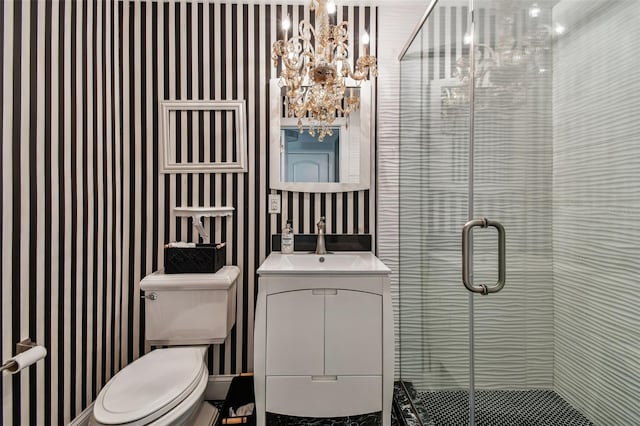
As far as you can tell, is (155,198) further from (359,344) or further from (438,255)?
(438,255)

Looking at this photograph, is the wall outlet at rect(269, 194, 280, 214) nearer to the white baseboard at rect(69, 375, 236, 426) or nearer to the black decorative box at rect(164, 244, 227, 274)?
the black decorative box at rect(164, 244, 227, 274)

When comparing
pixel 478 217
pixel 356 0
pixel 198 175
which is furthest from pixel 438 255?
pixel 356 0

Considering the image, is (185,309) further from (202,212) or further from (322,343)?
(322,343)

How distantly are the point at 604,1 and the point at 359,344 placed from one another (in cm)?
142

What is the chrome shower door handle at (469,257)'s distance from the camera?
3.59ft

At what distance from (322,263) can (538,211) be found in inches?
44.7

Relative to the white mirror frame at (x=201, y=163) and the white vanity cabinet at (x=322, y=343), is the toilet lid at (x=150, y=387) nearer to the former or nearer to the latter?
the white vanity cabinet at (x=322, y=343)

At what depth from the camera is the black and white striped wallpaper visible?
126 centimetres

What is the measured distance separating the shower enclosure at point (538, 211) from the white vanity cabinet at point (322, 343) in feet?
0.93

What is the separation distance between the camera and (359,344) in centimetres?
153

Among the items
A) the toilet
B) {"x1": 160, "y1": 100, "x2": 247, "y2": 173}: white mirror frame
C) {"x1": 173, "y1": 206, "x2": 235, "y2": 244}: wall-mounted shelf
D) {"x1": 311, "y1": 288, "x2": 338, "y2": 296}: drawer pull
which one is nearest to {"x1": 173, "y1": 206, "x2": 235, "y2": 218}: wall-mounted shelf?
{"x1": 173, "y1": 206, "x2": 235, "y2": 244}: wall-mounted shelf

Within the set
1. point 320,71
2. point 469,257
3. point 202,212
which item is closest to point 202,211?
point 202,212

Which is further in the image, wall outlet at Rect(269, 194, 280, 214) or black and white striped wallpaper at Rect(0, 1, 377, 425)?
wall outlet at Rect(269, 194, 280, 214)

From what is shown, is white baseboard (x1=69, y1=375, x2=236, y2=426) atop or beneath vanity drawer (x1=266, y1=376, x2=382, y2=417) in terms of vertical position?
beneath
